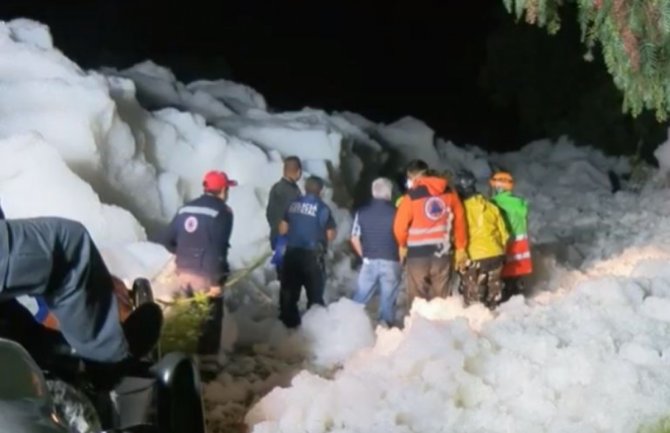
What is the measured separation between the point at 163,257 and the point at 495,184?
319 cm

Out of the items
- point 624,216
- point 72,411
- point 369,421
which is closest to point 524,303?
point 369,421

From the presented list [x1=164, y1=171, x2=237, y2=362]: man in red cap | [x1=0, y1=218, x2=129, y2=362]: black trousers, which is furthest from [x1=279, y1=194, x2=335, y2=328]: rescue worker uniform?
[x1=0, y1=218, x2=129, y2=362]: black trousers

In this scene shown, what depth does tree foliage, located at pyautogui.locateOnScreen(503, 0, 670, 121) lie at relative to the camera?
7727 millimetres

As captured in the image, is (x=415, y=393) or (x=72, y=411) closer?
(x=72, y=411)

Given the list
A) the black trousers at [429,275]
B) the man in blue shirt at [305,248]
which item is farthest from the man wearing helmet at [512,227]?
the man in blue shirt at [305,248]

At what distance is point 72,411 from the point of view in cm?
385

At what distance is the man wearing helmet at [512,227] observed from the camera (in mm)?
10555

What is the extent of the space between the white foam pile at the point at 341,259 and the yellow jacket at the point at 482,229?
644 mm

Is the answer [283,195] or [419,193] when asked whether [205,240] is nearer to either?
[419,193]

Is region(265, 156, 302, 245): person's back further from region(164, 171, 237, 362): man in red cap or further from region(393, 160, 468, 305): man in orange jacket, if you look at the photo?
region(164, 171, 237, 362): man in red cap

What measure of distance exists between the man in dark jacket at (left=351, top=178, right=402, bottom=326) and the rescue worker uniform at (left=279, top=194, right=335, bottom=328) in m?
0.34

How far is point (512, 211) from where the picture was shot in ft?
34.6

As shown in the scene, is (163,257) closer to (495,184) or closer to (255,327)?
(255,327)

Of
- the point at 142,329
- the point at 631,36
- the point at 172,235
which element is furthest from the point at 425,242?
the point at 142,329
